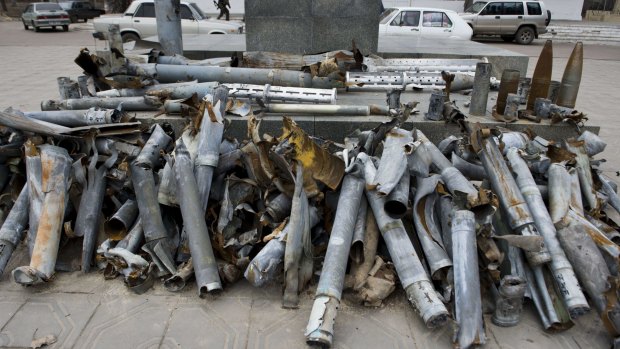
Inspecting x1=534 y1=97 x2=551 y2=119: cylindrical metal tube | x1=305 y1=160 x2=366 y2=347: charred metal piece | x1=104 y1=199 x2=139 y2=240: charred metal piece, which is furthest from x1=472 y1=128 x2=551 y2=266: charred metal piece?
x1=104 y1=199 x2=139 y2=240: charred metal piece

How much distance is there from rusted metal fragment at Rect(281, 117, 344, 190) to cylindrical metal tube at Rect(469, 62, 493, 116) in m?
2.05

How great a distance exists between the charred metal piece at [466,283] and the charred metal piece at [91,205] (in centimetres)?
255

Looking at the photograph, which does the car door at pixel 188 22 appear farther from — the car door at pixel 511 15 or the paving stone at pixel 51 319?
the car door at pixel 511 15

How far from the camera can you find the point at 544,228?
9.35 ft

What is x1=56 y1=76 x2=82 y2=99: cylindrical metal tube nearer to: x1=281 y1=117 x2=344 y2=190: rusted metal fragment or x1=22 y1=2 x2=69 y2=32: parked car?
x1=281 y1=117 x2=344 y2=190: rusted metal fragment

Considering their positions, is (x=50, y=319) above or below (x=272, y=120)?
below

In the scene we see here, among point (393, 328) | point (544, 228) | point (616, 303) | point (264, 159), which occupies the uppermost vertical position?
point (264, 159)

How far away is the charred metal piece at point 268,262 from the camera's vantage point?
2.65 metres

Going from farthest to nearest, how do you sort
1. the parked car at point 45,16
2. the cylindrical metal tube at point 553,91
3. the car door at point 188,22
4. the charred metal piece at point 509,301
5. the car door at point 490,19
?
the parked car at point 45,16 → the car door at point 490,19 → the car door at point 188,22 → the cylindrical metal tube at point 553,91 → the charred metal piece at point 509,301

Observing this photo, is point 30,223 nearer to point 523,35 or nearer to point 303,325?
point 303,325

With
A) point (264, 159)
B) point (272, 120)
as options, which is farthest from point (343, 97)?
point (264, 159)

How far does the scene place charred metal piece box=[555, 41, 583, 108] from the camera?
4340 mm

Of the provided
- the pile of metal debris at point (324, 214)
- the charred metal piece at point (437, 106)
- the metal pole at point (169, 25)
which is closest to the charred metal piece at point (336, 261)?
the pile of metal debris at point (324, 214)

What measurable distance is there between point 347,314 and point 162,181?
1.73 meters
